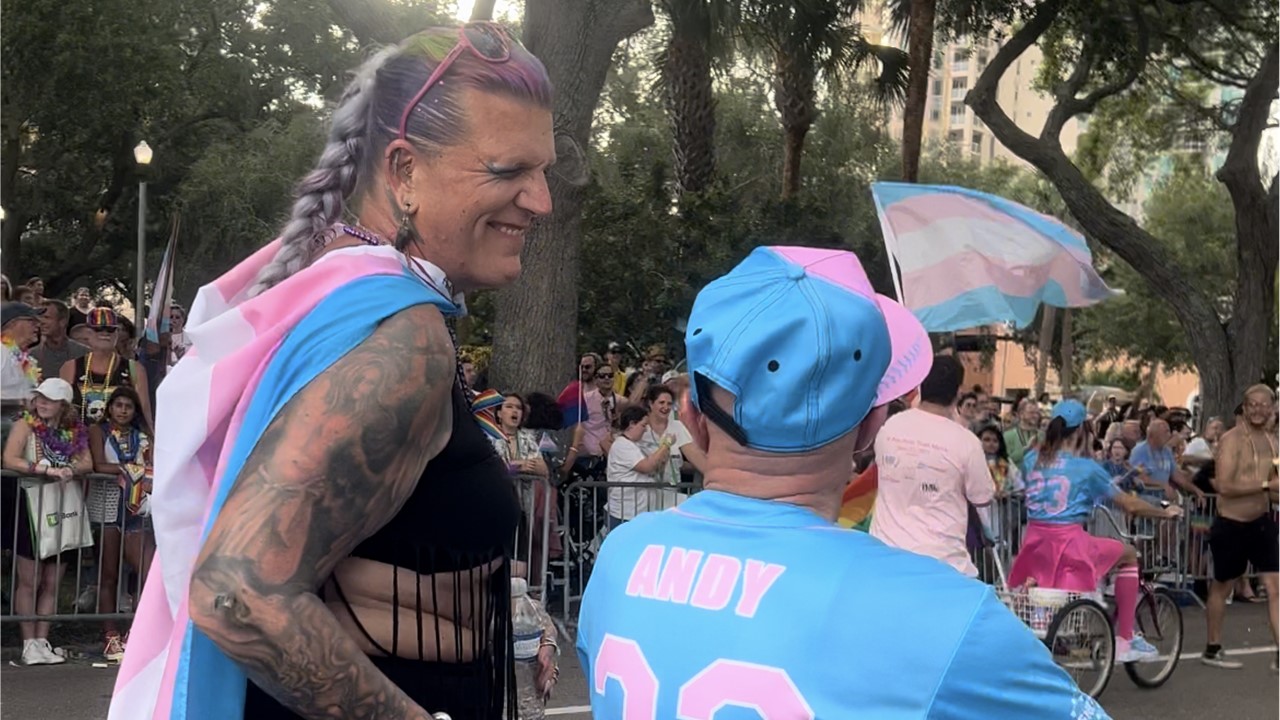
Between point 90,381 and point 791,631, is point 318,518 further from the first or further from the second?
point 90,381

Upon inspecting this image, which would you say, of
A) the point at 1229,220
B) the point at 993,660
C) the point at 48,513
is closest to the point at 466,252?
the point at 993,660

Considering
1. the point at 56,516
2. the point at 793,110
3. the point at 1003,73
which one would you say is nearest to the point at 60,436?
the point at 56,516

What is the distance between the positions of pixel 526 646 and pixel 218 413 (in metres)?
0.81

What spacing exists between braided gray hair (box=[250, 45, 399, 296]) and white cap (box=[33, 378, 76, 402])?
6.23 meters

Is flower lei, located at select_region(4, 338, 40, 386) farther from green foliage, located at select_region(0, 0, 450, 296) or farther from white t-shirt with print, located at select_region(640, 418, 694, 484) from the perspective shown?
green foliage, located at select_region(0, 0, 450, 296)

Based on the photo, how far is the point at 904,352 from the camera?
6.22 ft

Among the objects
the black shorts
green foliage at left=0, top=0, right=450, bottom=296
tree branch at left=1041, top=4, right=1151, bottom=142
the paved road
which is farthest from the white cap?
tree branch at left=1041, top=4, right=1151, bottom=142

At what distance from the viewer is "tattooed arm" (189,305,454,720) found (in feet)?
5.25

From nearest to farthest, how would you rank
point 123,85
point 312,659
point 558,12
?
point 312,659 → point 558,12 → point 123,85

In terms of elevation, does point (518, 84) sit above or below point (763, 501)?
above

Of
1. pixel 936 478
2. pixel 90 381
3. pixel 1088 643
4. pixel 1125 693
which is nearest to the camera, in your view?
pixel 936 478

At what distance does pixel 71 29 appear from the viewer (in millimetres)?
18781

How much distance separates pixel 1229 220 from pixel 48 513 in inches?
1617

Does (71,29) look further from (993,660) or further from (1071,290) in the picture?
(993,660)
